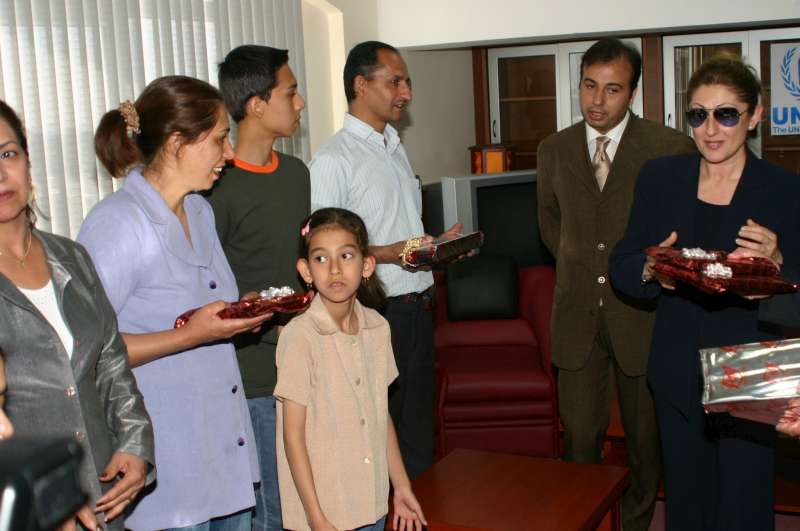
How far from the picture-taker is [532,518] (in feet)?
8.50

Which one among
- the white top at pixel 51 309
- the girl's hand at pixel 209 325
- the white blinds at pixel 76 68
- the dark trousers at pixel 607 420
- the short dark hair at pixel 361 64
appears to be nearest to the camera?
the white top at pixel 51 309

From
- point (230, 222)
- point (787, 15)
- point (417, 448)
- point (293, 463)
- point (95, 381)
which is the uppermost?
point (787, 15)

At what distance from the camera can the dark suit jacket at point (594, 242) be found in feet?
9.80

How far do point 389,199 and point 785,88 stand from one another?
3567mm

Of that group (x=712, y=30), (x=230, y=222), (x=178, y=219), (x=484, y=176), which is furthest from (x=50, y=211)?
(x=712, y=30)

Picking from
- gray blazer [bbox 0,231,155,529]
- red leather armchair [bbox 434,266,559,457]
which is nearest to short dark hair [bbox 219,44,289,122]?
gray blazer [bbox 0,231,155,529]

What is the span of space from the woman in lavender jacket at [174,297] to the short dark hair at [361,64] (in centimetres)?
115

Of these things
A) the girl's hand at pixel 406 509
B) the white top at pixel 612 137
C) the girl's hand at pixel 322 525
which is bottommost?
the girl's hand at pixel 406 509

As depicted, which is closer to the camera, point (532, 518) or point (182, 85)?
point (182, 85)

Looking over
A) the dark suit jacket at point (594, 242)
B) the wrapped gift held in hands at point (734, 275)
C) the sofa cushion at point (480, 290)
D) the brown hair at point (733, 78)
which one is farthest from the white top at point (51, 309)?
the sofa cushion at point (480, 290)

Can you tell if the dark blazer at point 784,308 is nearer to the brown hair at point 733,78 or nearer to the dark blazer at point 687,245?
the dark blazer at point 687,245

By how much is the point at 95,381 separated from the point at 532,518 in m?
1.33

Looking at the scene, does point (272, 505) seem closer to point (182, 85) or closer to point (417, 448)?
point (417, 448)

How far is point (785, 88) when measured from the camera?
5617 millimetres
